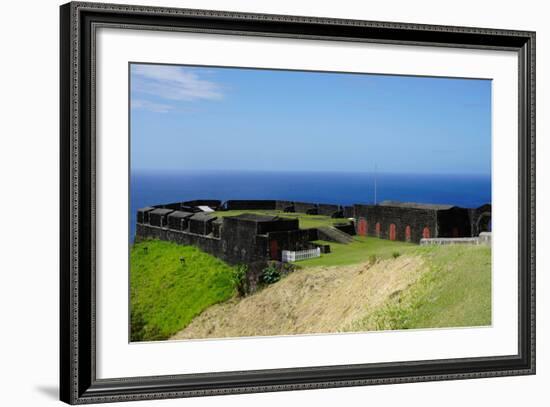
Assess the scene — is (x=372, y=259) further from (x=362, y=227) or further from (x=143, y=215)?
(x=143, y=215)

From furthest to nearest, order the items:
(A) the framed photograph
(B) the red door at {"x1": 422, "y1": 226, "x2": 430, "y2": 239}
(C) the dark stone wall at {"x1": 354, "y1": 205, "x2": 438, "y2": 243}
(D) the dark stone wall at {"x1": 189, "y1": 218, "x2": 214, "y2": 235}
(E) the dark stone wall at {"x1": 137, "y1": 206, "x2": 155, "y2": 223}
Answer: (B) the red door at {"x1": 422, "y1": 226, "x2": 430, "y2": 239} < (C) the dark stone wall at {"x1": 354, "y1": 205, "x2": 438, "y2": 243} < (D) the dark stone wall at {"x1": 189, "y1": 218, "x2": 214, "y2": 235} < (E) the dark stone wall at {"x1": 137, "y1": 206, "x2": 155, "y2": 223} < (A) the framed photograph

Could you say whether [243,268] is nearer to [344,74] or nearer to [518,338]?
[344,74]

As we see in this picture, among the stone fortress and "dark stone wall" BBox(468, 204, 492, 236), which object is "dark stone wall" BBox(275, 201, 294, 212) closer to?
the stone fortress

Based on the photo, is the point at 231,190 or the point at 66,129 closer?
the point at 66,129

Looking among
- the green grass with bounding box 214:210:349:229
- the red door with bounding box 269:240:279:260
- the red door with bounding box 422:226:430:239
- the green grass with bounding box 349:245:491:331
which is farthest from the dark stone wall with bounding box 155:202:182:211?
the red door with bounding box 422:226:430:239

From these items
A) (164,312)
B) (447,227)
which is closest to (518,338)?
(447,227)

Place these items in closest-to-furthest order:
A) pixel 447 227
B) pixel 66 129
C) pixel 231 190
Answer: pixel 66 129 < pixel 231 190 < pixel 447 227

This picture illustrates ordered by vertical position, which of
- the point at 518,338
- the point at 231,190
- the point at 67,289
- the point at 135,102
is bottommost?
the point at 518,338

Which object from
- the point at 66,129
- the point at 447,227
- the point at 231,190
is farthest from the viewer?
the point at 447,227
